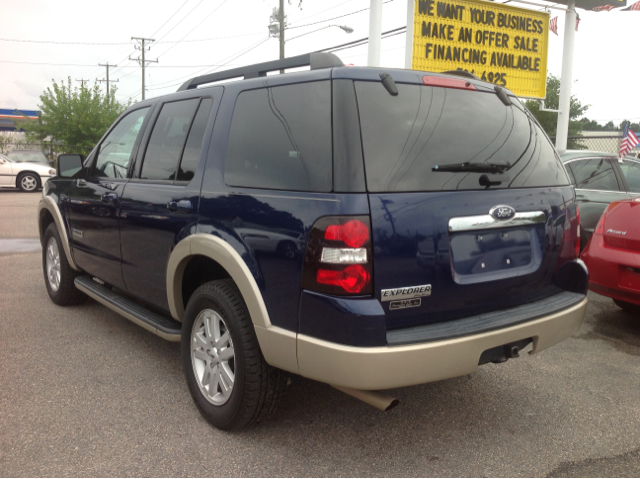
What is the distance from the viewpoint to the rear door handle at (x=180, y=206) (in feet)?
10.7

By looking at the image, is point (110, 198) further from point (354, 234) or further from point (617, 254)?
point (617, 254)

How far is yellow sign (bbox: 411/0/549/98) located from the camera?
10086mm

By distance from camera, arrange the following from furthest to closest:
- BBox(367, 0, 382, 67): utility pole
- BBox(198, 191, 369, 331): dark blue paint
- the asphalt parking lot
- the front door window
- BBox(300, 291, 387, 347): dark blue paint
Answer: BBox(367, 0, 382, 67): utility pole
the front door window
the asphalt parking lot
BBox(198, 191, 369, 331): dark blue paint
BBox(300, 291, 387, 347): dark blue paint

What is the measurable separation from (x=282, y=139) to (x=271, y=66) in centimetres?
81

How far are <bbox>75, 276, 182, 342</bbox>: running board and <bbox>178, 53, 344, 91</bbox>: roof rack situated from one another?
5.33 ft

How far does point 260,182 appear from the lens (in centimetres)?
285

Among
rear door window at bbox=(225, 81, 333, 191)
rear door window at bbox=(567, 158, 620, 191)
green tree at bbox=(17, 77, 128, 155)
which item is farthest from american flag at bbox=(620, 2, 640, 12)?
green tree at bbox=(17, 77, 128, 155)

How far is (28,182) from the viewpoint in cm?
2122

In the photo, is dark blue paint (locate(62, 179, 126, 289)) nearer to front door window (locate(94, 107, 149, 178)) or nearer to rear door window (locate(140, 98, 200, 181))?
front door window (locate(94, 107, 149, 178))

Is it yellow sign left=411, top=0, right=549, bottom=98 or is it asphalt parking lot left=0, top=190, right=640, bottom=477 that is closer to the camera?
asphalt parking lot left=0, top=190, right=640, bottom=477

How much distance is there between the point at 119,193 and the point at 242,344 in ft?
6.07

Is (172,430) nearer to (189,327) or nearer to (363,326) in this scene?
(189,327)

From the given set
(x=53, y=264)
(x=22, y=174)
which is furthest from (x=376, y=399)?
(x=22, y=174)

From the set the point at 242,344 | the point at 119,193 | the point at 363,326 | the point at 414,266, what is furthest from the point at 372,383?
the point at 119,193
